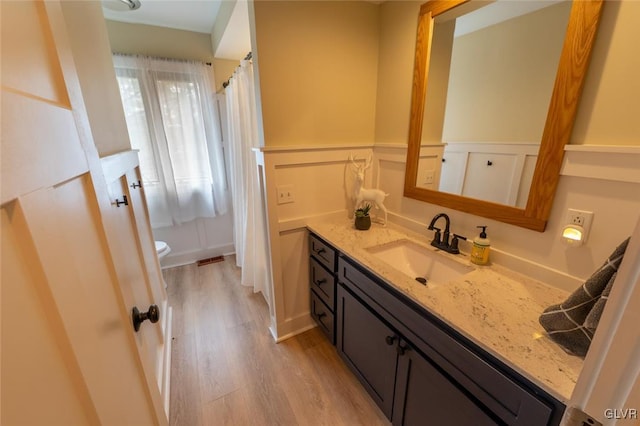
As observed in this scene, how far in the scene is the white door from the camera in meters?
0.32

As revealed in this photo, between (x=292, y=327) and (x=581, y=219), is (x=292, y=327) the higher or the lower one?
the lower one

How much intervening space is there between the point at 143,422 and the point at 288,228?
1.14m

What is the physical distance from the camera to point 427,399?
1000 mm

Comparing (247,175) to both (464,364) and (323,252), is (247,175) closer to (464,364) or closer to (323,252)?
(323,252)

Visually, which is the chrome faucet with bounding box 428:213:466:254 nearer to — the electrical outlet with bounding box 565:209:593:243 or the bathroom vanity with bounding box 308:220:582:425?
the bathroom vanity with bounding box 308:220:582:425

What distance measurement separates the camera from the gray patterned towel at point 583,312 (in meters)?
0.64

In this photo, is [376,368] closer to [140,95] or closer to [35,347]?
[35,347]

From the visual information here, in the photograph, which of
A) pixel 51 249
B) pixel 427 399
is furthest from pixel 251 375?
pixel 51 249

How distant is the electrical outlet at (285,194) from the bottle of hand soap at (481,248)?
1074mm

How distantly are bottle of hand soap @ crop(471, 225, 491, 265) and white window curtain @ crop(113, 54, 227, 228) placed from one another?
2.65 metres

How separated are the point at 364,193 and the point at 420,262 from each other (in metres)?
0.58

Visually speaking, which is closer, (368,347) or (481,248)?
(481,248)

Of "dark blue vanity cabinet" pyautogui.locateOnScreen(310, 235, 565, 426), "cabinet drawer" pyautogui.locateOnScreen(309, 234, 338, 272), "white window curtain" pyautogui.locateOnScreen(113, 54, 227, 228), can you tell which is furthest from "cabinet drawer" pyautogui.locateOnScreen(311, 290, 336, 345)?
"white window curtain" pyautogui.locateOnScreen(113, 54, 227, 228)

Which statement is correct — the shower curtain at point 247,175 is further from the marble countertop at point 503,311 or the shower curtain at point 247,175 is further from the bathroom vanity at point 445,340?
the marble countertop at point 503,311
